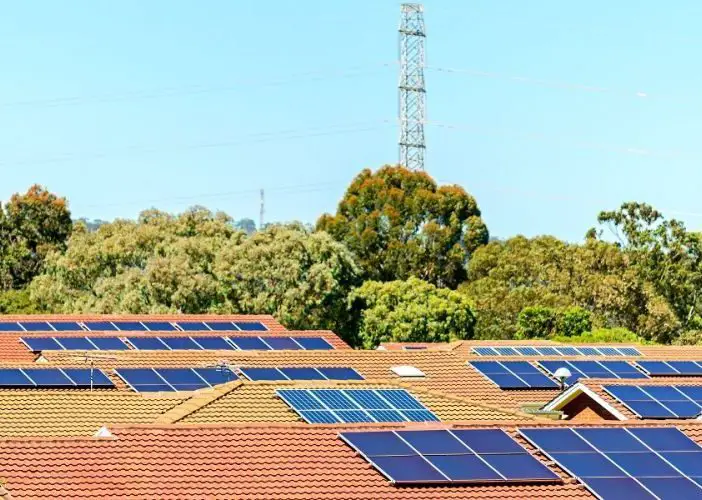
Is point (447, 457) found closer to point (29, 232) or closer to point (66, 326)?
point (66, 326)

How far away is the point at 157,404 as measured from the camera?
3803cm

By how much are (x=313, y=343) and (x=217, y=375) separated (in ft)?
45.6

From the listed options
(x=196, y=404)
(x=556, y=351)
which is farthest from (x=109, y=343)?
(x=196, y=404)

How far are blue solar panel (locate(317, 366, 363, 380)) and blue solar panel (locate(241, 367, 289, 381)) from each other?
1725 millimetres

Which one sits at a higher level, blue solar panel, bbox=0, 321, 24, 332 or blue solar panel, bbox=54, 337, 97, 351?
blue solar panel, bbox=0, 321, 24, 332

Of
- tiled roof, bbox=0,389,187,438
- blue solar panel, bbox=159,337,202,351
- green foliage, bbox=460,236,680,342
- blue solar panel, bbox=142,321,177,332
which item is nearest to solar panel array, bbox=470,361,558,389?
blue solar panel, bbox=159,337,202,351

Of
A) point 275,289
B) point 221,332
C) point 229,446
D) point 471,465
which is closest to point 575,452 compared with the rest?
point 471,465

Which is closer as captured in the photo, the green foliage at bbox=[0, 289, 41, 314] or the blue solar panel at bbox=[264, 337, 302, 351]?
the blue solar panel at bbox=[264, 337, 302, 351]

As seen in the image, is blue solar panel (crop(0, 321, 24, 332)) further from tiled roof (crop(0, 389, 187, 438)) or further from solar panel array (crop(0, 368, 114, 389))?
tiled roof (crop(0, 389, 187, 438))

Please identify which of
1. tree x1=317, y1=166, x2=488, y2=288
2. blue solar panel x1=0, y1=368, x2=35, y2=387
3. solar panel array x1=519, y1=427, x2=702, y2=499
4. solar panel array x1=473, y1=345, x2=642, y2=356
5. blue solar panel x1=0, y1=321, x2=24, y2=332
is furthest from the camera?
tree x1=317, y1=166, x2=488, y2=288

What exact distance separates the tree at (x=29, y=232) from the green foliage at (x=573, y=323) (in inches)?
1879

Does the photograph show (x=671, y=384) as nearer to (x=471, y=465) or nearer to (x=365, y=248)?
(x=471, y=465)

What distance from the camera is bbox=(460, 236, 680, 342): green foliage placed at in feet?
309

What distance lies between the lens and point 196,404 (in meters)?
33.2
